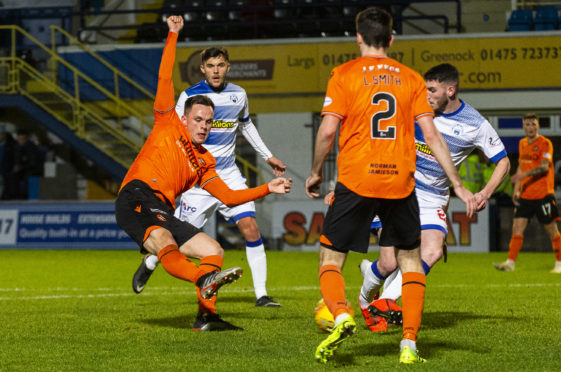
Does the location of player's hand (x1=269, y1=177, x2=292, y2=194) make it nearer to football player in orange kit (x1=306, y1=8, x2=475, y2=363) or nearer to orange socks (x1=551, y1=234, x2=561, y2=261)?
football player in orange kit (x1=306, y1=8, x2=475, y2=363)

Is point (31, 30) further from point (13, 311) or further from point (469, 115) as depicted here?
point (469, 115)

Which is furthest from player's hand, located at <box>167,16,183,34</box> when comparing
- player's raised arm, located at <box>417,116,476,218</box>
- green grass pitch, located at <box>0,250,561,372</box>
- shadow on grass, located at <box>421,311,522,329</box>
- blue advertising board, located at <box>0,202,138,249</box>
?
blue advertising board, located at <box>0,202,138,249</box>

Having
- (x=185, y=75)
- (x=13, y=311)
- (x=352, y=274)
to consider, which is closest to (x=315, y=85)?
(x=185, y=75)

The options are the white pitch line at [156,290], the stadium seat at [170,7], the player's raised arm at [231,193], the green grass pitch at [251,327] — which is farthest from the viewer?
the stadium seat at [170,7]

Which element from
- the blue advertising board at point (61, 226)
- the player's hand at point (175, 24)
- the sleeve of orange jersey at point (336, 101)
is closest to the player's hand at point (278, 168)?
the player's hand at point (175, 24)

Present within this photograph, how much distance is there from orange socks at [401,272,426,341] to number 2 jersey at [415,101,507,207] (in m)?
1.58

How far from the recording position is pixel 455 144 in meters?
7.09

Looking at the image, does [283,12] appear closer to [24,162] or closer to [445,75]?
[24,162]

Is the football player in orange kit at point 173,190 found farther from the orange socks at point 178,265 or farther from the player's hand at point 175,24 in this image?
the player's hand at point 175,24

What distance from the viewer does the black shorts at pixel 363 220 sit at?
5.35m

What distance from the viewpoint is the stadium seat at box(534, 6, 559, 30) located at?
71.1 ft

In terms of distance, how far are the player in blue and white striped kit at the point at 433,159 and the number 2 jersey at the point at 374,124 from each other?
5.10ft

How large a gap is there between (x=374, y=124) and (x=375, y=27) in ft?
1.93

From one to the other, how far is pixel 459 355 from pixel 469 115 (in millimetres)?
2085
